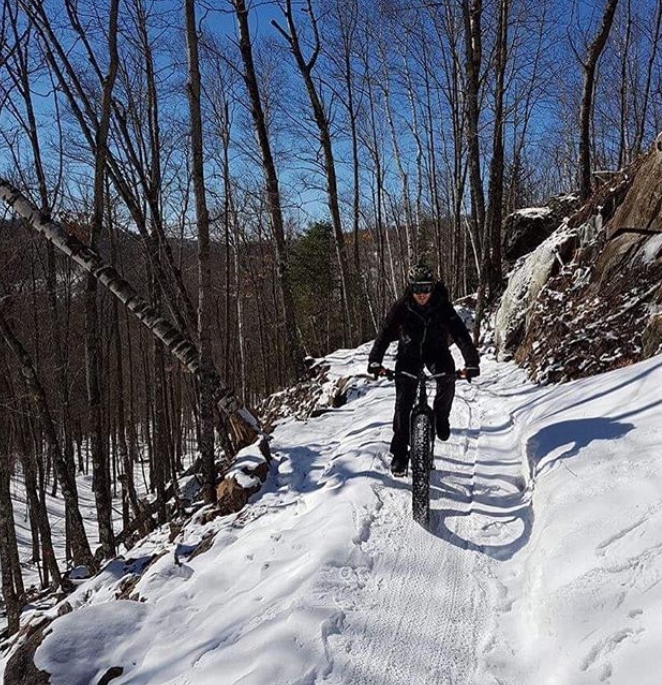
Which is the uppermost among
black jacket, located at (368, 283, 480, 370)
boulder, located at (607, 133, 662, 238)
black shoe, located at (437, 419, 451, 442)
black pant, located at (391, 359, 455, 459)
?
boulder, located at (607, 133, 662, 238)

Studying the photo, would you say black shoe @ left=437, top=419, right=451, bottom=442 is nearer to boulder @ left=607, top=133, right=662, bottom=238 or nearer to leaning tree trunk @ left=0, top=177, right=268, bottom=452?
leaning tree trunk @ left=0, top=177, right=268, bottom=452

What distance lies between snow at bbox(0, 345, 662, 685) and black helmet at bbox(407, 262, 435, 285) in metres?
1.85

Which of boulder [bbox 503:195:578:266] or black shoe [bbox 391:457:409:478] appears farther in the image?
boulder [bbox 503:195:578:266]

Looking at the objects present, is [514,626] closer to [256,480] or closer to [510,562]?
[510,562]

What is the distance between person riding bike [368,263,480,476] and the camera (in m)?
4.47

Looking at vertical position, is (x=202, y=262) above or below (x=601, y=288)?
above

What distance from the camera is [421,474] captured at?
4133mm

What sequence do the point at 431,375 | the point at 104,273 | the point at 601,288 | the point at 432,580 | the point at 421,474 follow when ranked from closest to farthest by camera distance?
the point at 432,580, the point at 421,474, the point at 431,375, the point at 104,273, the point at 601,288

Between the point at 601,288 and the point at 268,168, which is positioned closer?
the point at 601,288

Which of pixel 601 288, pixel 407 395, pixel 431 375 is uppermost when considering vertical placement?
pixel 601 288

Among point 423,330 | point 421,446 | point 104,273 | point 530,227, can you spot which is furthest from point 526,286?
point 104,273

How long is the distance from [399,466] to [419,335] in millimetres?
1261

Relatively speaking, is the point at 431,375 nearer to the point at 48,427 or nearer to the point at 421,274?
the point at 421,274

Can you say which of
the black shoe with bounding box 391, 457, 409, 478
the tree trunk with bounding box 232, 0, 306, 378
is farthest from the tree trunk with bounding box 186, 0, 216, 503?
the tree trunk with bounding box 232, 0, 306, 378
